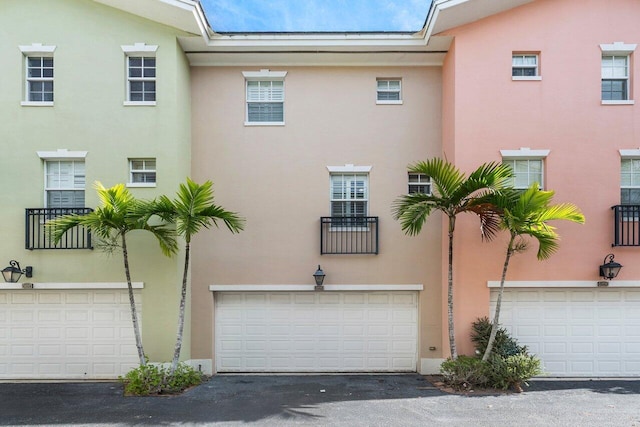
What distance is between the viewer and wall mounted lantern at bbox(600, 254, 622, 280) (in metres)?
8.73

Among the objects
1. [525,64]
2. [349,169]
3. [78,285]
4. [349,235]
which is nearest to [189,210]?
[78,285]

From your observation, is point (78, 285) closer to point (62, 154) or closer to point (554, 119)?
point (62, 154)

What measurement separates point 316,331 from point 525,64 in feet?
25.4

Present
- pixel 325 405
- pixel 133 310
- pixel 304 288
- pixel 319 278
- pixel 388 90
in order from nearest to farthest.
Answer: pixel 325 405
pixel 133 310
pixel 319 278
pixel 304 288
pixel 388 90

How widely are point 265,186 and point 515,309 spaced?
632cm

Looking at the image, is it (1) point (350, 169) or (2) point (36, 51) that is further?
(1) point (350, 169)

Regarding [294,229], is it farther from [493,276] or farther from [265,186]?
[493,276]

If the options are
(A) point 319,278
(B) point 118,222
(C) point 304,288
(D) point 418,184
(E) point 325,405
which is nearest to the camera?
(E) point 325,405

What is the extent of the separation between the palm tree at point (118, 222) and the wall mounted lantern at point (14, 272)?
136cm

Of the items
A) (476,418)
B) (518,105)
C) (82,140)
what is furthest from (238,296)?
(518,105)

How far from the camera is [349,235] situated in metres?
9.70

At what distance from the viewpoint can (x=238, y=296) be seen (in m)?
9.78

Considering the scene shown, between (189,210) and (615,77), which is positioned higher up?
(615,77)

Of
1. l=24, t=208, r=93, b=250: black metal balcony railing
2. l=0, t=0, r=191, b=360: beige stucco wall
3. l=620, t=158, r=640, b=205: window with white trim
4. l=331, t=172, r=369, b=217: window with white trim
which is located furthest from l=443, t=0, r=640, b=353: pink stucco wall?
l=24, t=208, r=93, b=250: black metal balcony railing
